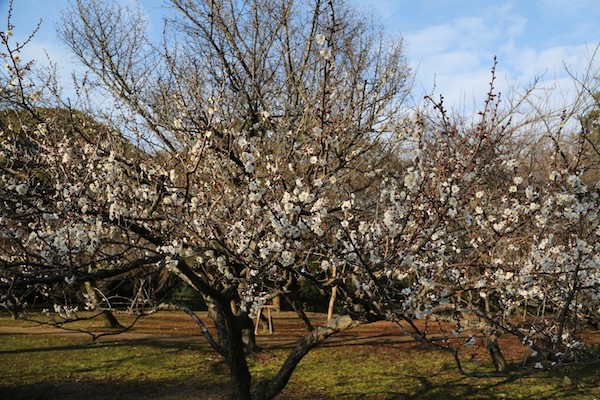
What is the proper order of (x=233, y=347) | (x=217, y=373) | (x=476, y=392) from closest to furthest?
(x=233, y=347) → (x=476, y=392) → (x=217, y=373)

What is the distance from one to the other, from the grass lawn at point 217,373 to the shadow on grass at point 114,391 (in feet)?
0.06

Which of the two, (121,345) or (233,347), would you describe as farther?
(121,345)

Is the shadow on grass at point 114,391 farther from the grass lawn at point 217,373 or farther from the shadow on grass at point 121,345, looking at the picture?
the shadow on grass at point 121,345

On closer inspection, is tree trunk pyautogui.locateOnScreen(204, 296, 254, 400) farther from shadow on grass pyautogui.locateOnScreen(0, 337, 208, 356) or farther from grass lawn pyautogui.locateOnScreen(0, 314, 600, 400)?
shadow on grass pyautogui.locateOnScreen(0, 337, 208, 356)

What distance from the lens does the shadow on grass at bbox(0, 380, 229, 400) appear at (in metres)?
9.02

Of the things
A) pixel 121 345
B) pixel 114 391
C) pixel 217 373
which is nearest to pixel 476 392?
pixel 217 373

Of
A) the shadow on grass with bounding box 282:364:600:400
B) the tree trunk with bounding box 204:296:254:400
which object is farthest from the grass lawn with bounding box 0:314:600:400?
the tree trunk with bounding box 204:296:254:400

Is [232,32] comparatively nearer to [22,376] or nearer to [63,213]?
[63,213]

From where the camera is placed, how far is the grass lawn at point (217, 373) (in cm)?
920

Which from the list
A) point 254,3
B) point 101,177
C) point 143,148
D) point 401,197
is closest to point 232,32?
point 254,3

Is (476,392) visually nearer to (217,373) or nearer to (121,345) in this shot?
(217,373)

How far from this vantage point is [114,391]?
30.7 ft

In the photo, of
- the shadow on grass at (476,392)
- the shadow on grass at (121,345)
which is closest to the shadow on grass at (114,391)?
the shadow on grass at (476,392)

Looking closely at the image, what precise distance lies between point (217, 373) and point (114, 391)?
2.11 m
